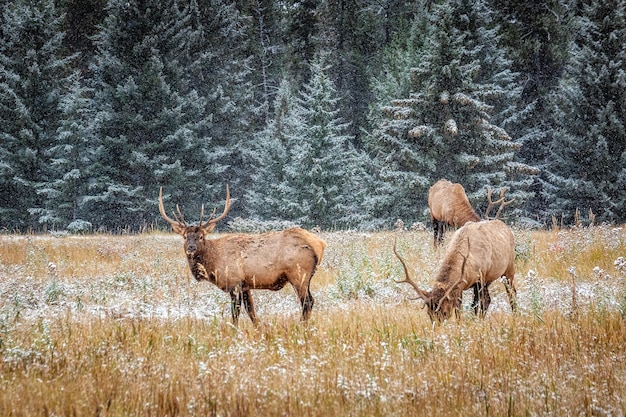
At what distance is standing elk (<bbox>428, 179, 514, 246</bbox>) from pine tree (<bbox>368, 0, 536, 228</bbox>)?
25.2 ft

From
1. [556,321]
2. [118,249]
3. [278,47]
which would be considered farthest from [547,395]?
[278,47]

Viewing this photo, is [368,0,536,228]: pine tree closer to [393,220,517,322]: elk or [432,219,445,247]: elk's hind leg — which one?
[432,219,445,247]: elk's hind leg

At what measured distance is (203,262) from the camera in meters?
6.35

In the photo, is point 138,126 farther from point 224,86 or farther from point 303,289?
point 303,289

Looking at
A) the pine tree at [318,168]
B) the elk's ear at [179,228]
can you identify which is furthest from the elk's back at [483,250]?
the pine tree at [318,168]

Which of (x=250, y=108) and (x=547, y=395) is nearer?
(x=547, y=395)

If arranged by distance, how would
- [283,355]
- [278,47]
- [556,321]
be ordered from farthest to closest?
[278,47], [556,321], [283,355]

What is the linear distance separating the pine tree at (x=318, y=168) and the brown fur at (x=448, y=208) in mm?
10001

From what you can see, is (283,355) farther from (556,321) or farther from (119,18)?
(119,18)

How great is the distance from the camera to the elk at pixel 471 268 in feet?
17.1

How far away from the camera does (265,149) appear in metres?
25.0

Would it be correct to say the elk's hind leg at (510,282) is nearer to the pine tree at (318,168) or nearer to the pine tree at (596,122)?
the pine tree at (318,168)

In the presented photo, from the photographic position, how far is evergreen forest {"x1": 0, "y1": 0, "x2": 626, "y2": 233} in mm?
21125

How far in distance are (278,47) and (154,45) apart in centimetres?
1067
